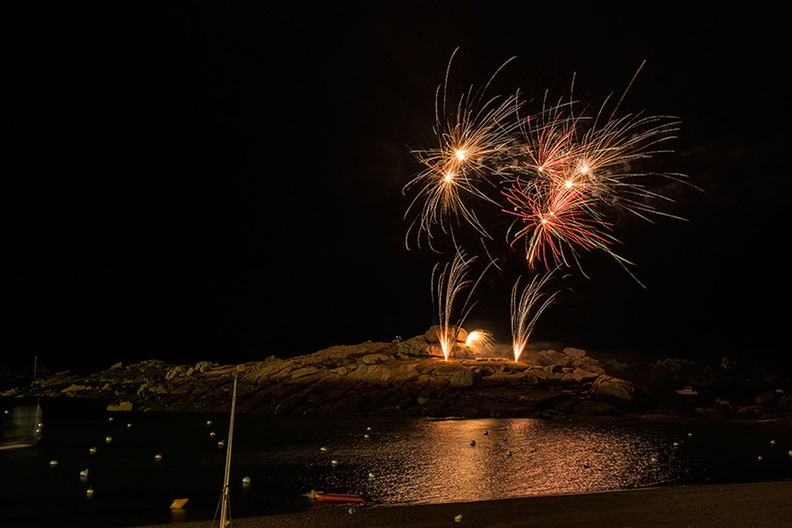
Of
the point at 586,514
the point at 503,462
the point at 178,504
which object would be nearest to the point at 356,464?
the point at 503,462

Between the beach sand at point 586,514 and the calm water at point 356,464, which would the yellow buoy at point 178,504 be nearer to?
the calm water at point 356,464

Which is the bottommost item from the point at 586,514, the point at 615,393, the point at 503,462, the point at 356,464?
the point at 356,464

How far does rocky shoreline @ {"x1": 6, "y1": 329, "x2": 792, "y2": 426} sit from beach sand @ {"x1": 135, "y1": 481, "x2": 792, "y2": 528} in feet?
58.9

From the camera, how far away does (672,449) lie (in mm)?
17422

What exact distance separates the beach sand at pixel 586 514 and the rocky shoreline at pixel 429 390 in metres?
18.0

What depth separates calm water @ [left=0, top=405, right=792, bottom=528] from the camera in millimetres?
11133

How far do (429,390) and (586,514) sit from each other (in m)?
22.7

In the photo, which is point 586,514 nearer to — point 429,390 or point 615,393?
point 615,393

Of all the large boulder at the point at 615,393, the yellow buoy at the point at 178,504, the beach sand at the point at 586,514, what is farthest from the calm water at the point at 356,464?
the large boulder at the point at 615,393

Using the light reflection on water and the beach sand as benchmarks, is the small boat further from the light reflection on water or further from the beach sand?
the beach sand

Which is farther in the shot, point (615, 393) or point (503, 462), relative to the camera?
point (615, 393)

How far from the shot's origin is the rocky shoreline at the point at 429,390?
1095 inches

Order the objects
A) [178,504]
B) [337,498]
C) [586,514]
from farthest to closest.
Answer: [178,504] → [337,498] → [586,514]

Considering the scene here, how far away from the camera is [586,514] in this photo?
835cm
